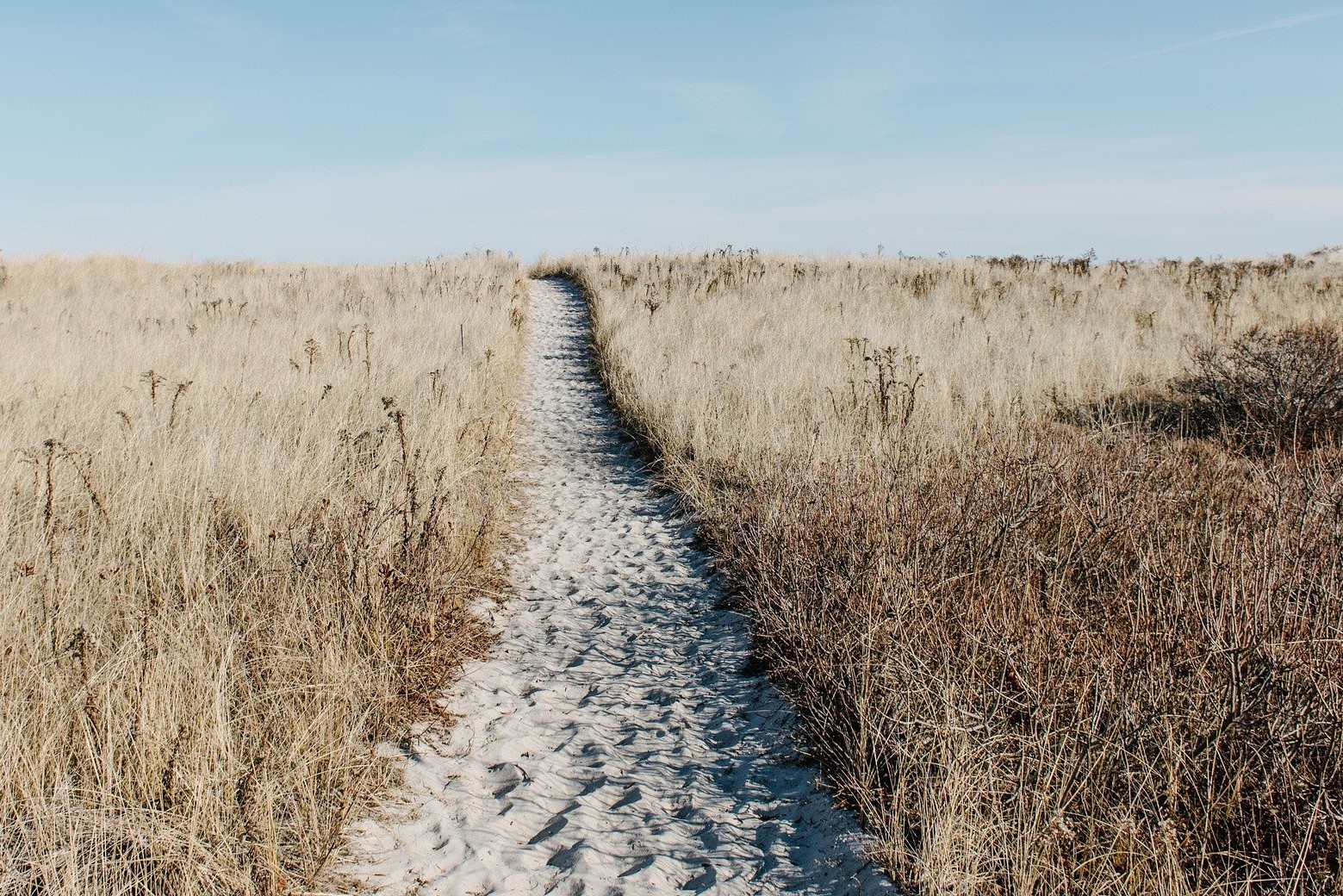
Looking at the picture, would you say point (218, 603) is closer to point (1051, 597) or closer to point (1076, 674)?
point (1076, 674)

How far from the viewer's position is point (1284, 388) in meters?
6.75

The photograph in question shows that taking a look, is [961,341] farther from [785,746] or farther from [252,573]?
[252,573]

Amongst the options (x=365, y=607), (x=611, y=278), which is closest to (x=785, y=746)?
(x=365, y=607)

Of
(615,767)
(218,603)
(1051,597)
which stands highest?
(1051,597)

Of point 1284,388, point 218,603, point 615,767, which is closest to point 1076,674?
point 615,767

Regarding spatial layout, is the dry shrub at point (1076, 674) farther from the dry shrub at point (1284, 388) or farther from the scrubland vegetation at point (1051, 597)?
the dry shrub at point (1284, 388)

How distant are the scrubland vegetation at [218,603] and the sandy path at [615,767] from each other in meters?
0.27

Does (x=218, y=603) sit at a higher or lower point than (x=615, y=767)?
higher

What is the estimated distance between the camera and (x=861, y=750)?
2664 millimetres

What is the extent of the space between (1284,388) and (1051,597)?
199 inches

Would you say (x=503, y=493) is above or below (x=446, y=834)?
above

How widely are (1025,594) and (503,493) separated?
4.12m

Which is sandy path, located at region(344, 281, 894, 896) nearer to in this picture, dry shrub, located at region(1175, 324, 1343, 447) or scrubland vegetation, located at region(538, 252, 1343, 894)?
scrubland vegetation, located at region(538, 252, 1343, 894)

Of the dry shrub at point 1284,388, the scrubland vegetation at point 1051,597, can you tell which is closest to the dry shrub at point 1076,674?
the scrubland vegetation at point 1051,597
